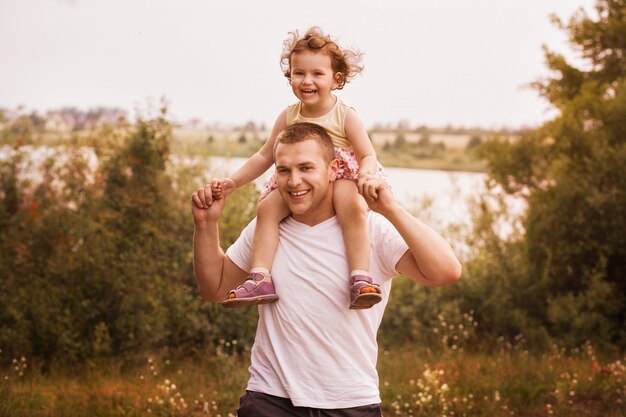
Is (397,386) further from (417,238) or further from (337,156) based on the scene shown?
(417,238)

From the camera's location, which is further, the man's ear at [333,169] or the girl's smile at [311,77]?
the girl's smile at [311,77]

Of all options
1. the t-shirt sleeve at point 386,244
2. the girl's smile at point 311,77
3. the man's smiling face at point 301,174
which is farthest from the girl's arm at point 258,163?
the t-shirt sleeve at point 386,244

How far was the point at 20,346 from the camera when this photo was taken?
7191 millimetres

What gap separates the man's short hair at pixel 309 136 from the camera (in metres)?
2.93

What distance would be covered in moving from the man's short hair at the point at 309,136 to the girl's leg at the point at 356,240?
141 millimetres

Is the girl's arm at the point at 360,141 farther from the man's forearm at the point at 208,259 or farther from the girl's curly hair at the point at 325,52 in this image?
the man's forearm at the point at 208,259

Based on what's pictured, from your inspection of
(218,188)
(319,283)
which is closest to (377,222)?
(319,283)

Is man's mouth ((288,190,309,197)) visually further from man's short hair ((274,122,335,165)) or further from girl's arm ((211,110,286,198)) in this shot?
girl's arm ((211,110,286,198))

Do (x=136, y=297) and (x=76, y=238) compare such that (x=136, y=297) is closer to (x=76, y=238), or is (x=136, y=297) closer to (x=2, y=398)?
(x=76, y=238)

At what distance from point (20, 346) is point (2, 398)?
151 centimetres

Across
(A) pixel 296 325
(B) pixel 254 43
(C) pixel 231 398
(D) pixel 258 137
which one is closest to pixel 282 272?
(A) pixel 296 325

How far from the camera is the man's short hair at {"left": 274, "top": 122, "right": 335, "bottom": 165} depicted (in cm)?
293

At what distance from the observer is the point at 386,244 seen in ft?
9.89

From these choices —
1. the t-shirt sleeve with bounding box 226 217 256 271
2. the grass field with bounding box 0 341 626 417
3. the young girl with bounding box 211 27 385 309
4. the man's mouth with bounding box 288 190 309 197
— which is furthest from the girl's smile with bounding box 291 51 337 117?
the grass field with bounding box 0 341 626 417
